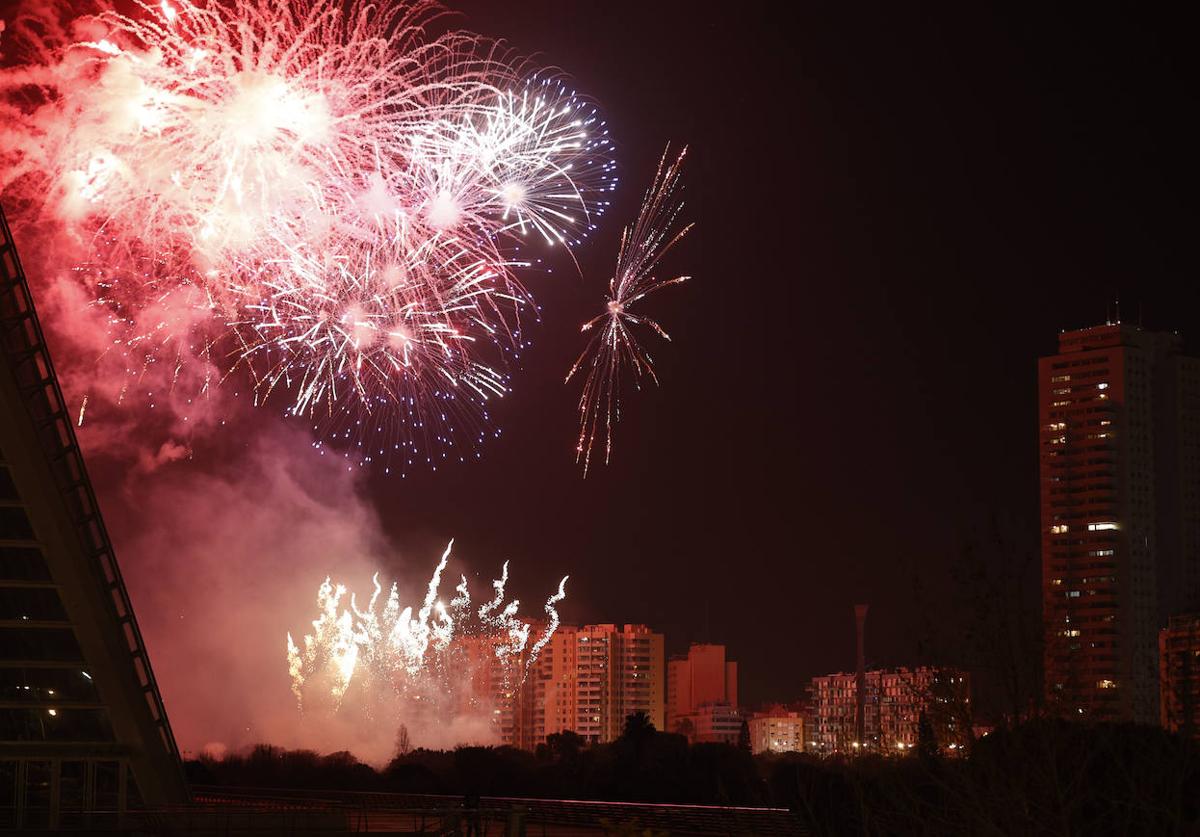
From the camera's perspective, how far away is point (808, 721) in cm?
18500

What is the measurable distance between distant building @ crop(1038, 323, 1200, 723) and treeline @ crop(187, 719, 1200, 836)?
6819 centimetres

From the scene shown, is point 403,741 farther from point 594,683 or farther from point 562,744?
point 594,683

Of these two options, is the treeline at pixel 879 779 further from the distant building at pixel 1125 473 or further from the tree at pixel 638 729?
the distant building at pixel 1125 473

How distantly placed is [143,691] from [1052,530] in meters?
118

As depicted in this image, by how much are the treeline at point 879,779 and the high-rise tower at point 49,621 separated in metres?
8.31

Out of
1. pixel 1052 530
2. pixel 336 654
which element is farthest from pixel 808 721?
pixel 336 654

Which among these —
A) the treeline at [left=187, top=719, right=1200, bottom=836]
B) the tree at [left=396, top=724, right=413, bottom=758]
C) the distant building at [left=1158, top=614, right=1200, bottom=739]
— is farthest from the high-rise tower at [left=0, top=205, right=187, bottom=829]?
the tree at [left=396, top=724, right=413, bottom=758]

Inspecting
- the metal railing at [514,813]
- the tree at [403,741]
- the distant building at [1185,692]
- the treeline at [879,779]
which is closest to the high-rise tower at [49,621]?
the metal railing at [514,813]

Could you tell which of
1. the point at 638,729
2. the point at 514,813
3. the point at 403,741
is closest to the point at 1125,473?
the point at 403,741

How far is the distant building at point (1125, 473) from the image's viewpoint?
132 metres

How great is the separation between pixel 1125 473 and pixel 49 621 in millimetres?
122317

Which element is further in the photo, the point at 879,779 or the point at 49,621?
the point at 49,621

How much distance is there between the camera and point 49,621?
87.2 feet

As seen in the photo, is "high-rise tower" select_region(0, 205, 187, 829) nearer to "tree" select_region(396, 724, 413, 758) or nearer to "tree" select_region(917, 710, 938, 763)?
"tree" select_region(917, 710, 938, 763)
